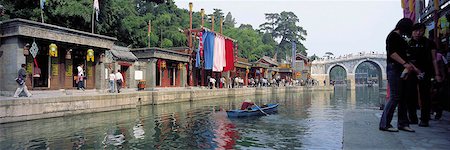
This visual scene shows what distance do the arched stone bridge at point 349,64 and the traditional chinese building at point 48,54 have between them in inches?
2245

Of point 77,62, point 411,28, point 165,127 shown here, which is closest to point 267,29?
point 77,62

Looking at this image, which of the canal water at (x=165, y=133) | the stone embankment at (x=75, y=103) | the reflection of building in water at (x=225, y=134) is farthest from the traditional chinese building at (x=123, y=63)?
the reflection of building in water at (x=225, y=134)

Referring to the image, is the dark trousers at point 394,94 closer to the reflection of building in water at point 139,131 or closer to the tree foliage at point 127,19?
the reflection of building in water at point 139,131

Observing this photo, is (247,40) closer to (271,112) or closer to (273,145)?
(271,112)

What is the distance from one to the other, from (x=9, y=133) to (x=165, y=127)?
16.5 feet

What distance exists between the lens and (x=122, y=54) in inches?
1008

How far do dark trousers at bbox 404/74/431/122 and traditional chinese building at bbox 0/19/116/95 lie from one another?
1593cm

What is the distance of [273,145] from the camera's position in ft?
30.9

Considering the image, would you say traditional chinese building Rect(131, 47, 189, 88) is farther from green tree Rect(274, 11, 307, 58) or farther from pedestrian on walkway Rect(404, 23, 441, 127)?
green tree Rect(274, 11, 307, 58)

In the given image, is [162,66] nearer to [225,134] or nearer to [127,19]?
[127,19]

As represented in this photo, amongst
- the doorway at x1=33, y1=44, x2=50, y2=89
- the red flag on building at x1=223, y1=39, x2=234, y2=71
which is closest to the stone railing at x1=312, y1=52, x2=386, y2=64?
the red flag on building at x1=223, y1=39, x2=234, y2=71

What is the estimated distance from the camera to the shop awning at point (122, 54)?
80.3ft

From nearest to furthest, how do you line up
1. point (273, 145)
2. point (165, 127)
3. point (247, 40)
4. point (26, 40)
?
point (273, 145), point (165, 127), point (26, 40), point (247, 40)

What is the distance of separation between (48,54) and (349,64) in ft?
206
